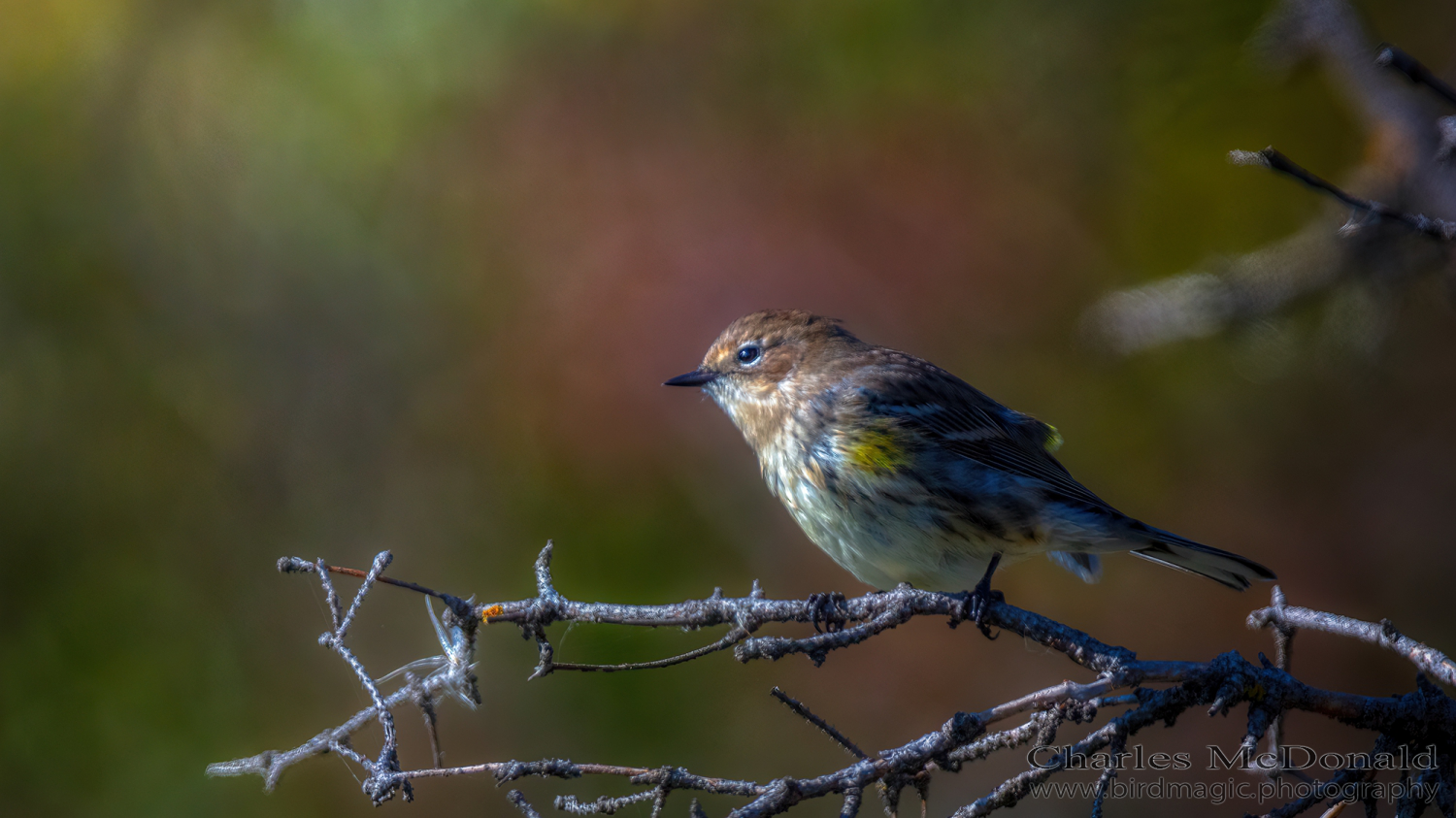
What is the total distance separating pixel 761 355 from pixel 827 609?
139 cm

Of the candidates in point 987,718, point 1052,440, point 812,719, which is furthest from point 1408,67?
point 1052,440

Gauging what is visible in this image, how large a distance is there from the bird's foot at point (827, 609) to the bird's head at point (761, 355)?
1.11m

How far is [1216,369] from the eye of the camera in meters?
4.11

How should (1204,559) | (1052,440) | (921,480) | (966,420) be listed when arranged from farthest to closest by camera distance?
(1052,440) → (966,420) → (921,480) → (1204,559)

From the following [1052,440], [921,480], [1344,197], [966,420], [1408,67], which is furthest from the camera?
[1052,440]

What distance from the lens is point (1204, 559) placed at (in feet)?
10.0

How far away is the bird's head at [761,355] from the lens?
373 cm

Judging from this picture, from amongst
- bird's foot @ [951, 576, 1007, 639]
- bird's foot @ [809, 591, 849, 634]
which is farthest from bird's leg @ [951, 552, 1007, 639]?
bird's foot @ [809, 591, 849, 634]

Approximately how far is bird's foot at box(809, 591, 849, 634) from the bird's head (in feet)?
3.65

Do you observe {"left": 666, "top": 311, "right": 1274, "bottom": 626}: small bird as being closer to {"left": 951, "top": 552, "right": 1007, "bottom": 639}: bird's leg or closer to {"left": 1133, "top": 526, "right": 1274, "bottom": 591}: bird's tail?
{"left": 1133, "top": 526, "right": 1274, "bottom": 591}: bird's tail

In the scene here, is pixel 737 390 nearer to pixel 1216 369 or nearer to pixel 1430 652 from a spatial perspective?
pixel 1216 369

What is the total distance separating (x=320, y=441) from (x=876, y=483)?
2901 mm

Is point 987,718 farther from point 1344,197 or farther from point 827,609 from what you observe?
point 1344,197

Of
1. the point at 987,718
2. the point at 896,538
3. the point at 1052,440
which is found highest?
the point at 1052,440
